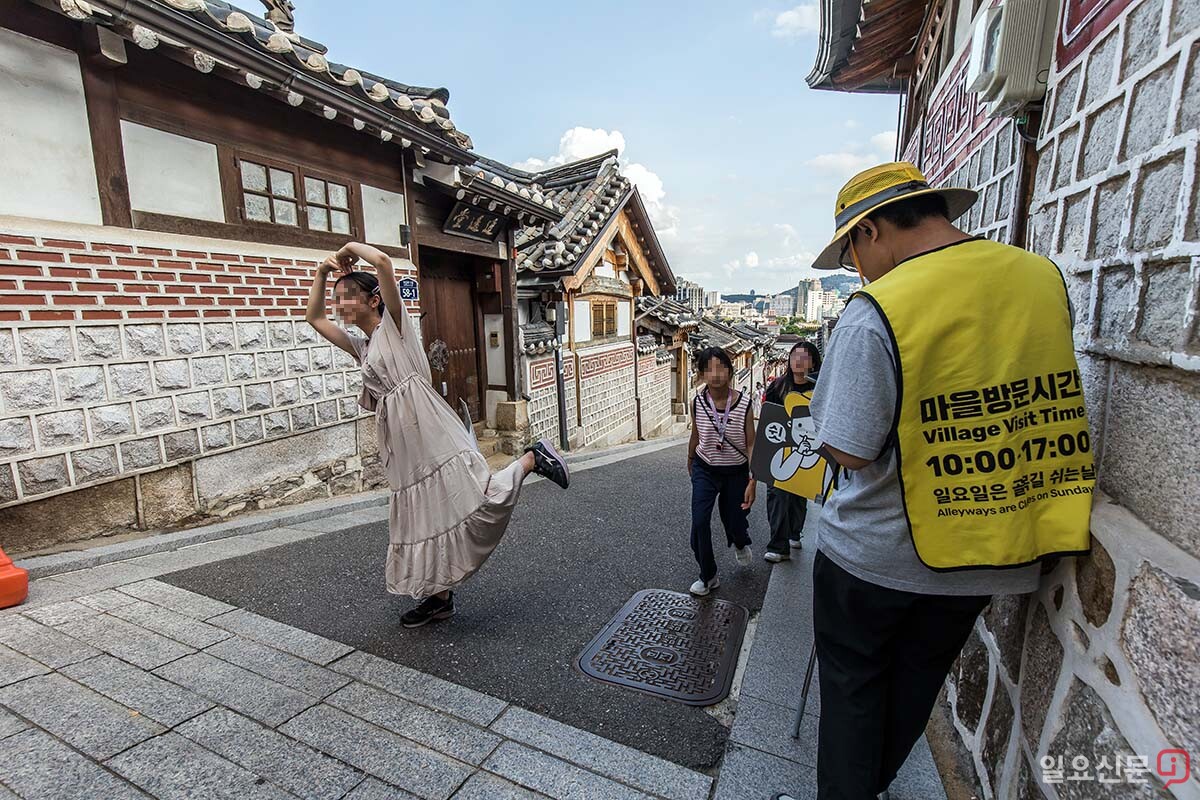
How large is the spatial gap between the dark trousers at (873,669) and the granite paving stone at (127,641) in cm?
300

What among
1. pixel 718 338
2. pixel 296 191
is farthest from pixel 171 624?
pixel 718 338

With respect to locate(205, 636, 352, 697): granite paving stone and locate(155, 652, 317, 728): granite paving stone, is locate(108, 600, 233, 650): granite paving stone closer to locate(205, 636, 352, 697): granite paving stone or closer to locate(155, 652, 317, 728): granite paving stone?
locate(205, 636, 352, 697): granite paving stone

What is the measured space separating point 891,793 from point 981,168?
3.05 metres

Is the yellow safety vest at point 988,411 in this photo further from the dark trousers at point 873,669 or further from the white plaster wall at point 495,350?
the white plaster wall at point 495,350

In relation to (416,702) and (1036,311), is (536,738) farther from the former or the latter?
(1036,311)

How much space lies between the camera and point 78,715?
2203mm

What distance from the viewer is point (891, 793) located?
208cm

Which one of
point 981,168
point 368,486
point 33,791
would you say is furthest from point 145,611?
point 981,168

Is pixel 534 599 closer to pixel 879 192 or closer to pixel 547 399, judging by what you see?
pixel 879 192

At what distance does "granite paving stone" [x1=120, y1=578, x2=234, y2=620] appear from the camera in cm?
314

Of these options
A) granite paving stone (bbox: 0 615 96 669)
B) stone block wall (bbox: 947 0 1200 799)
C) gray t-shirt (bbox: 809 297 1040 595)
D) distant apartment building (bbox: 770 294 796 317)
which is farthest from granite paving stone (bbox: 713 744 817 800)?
distant apartment building (bbox: 770 294 796 317)

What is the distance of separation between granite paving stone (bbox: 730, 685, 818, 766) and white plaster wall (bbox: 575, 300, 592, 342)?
30.8 feet

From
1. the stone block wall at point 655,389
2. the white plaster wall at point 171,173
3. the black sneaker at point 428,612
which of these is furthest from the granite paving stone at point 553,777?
the stone block wall at point 655,389

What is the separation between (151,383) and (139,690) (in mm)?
2775
